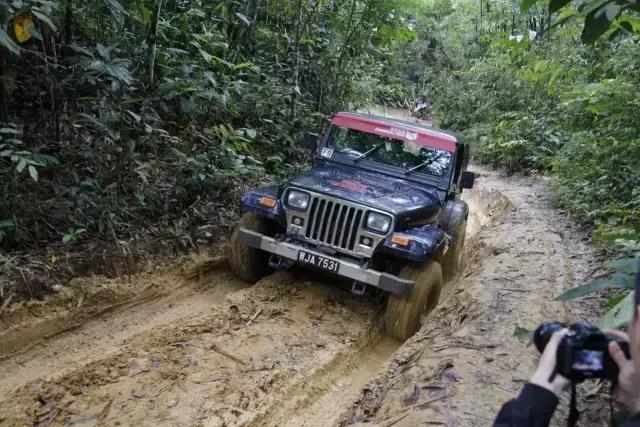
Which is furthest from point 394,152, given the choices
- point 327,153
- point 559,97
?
point 559,97

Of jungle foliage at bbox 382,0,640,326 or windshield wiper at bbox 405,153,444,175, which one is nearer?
jungle foliage at bbox 382,0,640,326

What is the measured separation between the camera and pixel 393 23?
10.0m

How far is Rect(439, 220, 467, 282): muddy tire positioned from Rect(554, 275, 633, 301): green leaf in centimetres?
388

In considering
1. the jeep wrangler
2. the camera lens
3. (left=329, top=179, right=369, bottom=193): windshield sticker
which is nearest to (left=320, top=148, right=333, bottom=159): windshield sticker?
the jeep wrangler

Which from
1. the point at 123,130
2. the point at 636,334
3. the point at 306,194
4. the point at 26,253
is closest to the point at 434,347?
the point at 306,194

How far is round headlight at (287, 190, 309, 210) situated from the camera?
4.54 m

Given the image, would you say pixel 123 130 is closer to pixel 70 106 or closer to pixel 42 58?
pixel 70 106

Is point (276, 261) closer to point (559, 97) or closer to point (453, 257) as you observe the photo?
point (453, 257)

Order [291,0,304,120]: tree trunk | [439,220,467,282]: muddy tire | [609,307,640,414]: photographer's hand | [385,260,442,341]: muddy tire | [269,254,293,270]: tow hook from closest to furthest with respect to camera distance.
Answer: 1. [609,307,640,414]: photographer's hand
2. [385,260,442,341]: muddy tire
3. [269,254,293,270]: tow hook
4. [439,220,467,282]: muddy tire
5. [291,0,304,120]: tree trunk

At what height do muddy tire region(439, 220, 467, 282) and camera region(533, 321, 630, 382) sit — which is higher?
camera region(533, 321, 630, 382)

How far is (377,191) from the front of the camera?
475cm

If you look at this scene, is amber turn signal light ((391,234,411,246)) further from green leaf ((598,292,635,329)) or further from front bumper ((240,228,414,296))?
green leaf ((598,292,635,329))

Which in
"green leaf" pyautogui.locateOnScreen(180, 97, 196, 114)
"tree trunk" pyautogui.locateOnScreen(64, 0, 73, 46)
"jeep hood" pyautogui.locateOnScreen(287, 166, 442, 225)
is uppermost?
"tree trunk" pyautogui.locateOnScreen(64, 0, 73, 46)

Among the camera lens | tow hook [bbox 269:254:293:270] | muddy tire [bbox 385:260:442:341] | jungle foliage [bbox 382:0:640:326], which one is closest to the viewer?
the camera lens
